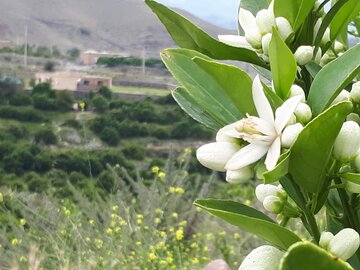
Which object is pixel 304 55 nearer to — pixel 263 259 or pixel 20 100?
pixel 263 259

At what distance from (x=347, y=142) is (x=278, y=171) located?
2.6 inches

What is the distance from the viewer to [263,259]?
539mm

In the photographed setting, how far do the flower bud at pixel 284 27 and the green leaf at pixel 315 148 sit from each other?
14 centimetres

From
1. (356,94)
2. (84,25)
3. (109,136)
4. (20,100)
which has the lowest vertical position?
(84,25)

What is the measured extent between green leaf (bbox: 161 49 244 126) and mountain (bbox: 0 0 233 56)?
18.9 metres

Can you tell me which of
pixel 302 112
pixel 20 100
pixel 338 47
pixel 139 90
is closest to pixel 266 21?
pixel 302 112

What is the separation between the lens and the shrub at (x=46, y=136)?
11.5 m

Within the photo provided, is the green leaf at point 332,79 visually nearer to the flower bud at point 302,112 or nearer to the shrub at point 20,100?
the flower bud at point 302,112

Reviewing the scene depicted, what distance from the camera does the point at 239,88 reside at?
1.77 feet

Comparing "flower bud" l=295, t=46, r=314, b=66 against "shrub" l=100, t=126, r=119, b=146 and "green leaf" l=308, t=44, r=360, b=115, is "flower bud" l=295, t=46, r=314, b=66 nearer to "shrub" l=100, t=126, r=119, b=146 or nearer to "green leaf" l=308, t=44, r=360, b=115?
"green leaf" l=308, t=44, r=360, b=115

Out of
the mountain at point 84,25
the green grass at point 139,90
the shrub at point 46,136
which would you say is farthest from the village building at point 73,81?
the mountain at point 84,25

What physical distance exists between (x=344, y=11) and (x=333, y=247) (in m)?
0.24

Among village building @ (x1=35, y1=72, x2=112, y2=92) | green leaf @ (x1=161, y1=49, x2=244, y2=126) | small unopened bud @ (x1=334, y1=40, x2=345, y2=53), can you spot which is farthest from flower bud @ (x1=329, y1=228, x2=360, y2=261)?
village building @ (x1=35, y1=72, x2=112, y2=92)

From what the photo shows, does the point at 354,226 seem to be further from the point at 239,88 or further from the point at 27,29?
the point at 27,29
